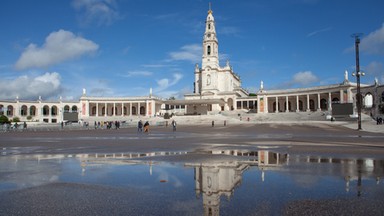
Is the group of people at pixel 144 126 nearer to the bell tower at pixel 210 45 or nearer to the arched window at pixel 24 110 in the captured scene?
the bell tower at pixel 210 45

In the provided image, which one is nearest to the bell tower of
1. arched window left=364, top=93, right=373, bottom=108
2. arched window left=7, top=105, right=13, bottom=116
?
arched window left=364, top=93, right=373, bottom=108

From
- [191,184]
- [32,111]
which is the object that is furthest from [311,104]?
[32,111]

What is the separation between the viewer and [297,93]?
295 ft

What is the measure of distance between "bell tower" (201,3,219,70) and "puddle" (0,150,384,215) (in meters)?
91.5

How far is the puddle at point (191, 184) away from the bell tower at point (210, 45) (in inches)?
3601

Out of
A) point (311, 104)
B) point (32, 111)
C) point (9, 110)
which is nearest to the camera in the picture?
point (311, 104)

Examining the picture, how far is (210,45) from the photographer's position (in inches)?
3944

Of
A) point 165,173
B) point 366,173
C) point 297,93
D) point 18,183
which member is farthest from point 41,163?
point 297,93

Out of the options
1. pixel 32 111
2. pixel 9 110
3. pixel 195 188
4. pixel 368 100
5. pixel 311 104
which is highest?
pixel 368 100

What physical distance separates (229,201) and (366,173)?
487cm

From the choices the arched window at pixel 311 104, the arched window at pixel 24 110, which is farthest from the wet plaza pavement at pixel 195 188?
the arched window at pixel 24 110

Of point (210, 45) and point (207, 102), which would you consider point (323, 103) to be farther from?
point (210, 45)

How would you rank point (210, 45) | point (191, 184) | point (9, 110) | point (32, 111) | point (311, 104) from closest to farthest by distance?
point (191, 184)
point (311, 104)
point (210, 45)
point (9, 110)
point (32, 111)

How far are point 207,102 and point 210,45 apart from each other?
2053cm
